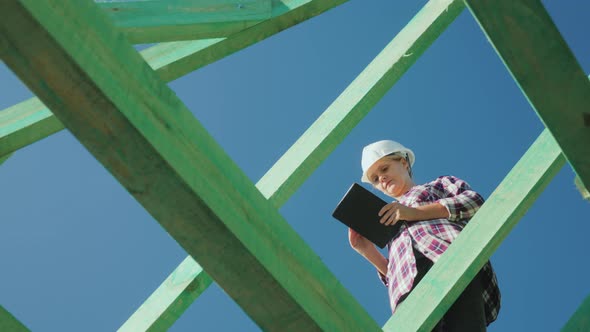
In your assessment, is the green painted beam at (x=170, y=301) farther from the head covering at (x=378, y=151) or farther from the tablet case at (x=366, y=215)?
the head covering at (x=378, y=151)

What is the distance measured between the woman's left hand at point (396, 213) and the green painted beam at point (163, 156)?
1474 millimetres

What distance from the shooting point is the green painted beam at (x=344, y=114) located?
9.28ft

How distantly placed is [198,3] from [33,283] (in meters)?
9.77

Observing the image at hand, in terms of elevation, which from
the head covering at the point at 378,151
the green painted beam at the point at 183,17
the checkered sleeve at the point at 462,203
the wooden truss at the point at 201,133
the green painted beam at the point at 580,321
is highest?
the head covering at the point at 378,151

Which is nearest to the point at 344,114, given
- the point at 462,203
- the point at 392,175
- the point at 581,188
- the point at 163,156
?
the point at 462,203

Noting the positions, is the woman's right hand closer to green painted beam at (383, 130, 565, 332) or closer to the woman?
the woman

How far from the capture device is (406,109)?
34.2 feet

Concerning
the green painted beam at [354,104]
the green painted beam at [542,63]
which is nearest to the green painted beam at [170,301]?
the green painted beam at [354,104]

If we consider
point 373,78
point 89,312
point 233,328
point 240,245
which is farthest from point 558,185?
point 240,245

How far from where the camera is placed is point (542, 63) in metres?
1.47

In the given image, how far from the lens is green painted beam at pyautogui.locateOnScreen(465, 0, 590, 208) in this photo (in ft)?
4.65

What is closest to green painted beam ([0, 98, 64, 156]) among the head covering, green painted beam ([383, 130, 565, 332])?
green painted beam ([383, 130, 565, 332])

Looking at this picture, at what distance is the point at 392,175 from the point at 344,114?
0.65m

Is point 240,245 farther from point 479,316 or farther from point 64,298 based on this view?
point 64,298
